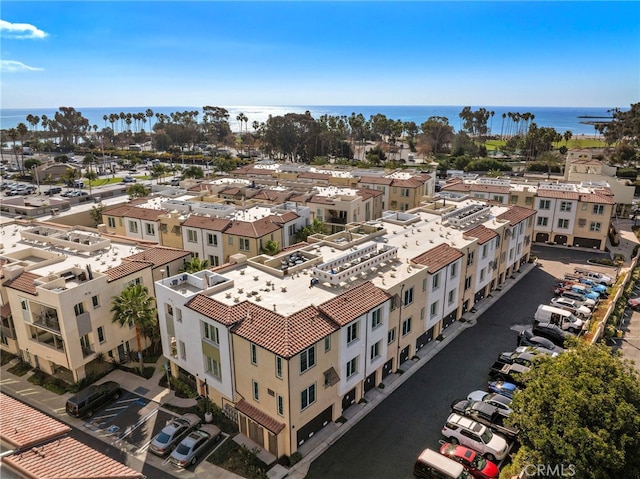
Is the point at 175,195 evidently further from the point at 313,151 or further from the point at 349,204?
the point at 313,151

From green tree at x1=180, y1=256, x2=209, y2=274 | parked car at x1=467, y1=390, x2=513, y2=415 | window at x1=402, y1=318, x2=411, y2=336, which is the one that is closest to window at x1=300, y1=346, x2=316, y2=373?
window at x1=402, y1=318, x2=411, y2=336

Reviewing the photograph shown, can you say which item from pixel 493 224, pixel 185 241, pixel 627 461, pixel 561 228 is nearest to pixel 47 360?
pixel 185 241

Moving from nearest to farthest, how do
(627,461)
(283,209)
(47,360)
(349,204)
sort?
(627,461) < (47,360) < (283,209) < (349,204)

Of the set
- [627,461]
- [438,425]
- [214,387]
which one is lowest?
[438,425]

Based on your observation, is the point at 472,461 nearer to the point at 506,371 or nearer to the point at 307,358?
the point at 506,371

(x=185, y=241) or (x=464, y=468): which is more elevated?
(x=185, y=241)
